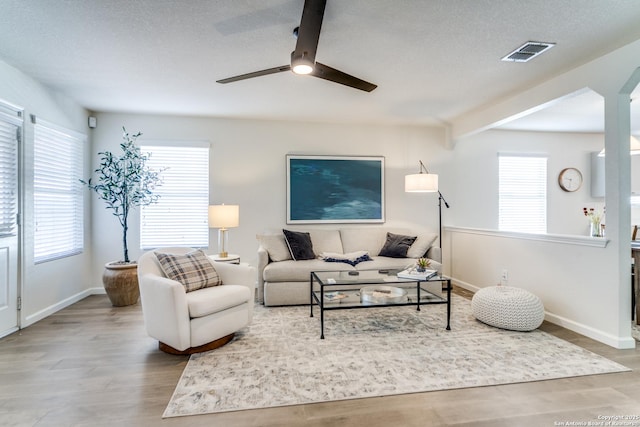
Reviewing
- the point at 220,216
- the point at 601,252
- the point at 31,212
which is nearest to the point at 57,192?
the point at 31,212

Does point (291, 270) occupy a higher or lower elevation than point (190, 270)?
lower

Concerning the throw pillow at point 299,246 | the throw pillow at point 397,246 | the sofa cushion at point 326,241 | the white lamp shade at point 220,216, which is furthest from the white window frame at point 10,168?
the throw pillow at point 397,246

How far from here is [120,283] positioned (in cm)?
392

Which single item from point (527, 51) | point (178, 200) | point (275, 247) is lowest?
point (275, 247)

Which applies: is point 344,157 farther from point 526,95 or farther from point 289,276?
point 526,95

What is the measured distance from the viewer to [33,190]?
3.45 meters

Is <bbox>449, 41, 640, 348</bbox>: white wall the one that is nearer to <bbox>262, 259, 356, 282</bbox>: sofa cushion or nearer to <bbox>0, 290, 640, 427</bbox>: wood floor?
<bbox>0, 290, 640, 427</bbox>: wood floor

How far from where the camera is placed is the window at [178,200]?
470cm

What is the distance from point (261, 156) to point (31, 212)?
2.75 m

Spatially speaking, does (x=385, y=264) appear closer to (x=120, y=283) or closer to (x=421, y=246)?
Answer: (x=421, y=246)

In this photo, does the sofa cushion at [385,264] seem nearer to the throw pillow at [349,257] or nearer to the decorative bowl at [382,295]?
the throw pillow at [349,257]

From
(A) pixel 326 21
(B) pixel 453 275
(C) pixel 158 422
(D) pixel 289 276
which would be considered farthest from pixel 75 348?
(B) pixel 453 275

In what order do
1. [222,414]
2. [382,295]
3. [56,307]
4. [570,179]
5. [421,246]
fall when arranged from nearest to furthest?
[222,414], [382,295], [56,307], [421,246], [570,179]

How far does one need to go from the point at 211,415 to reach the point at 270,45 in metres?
2.65
